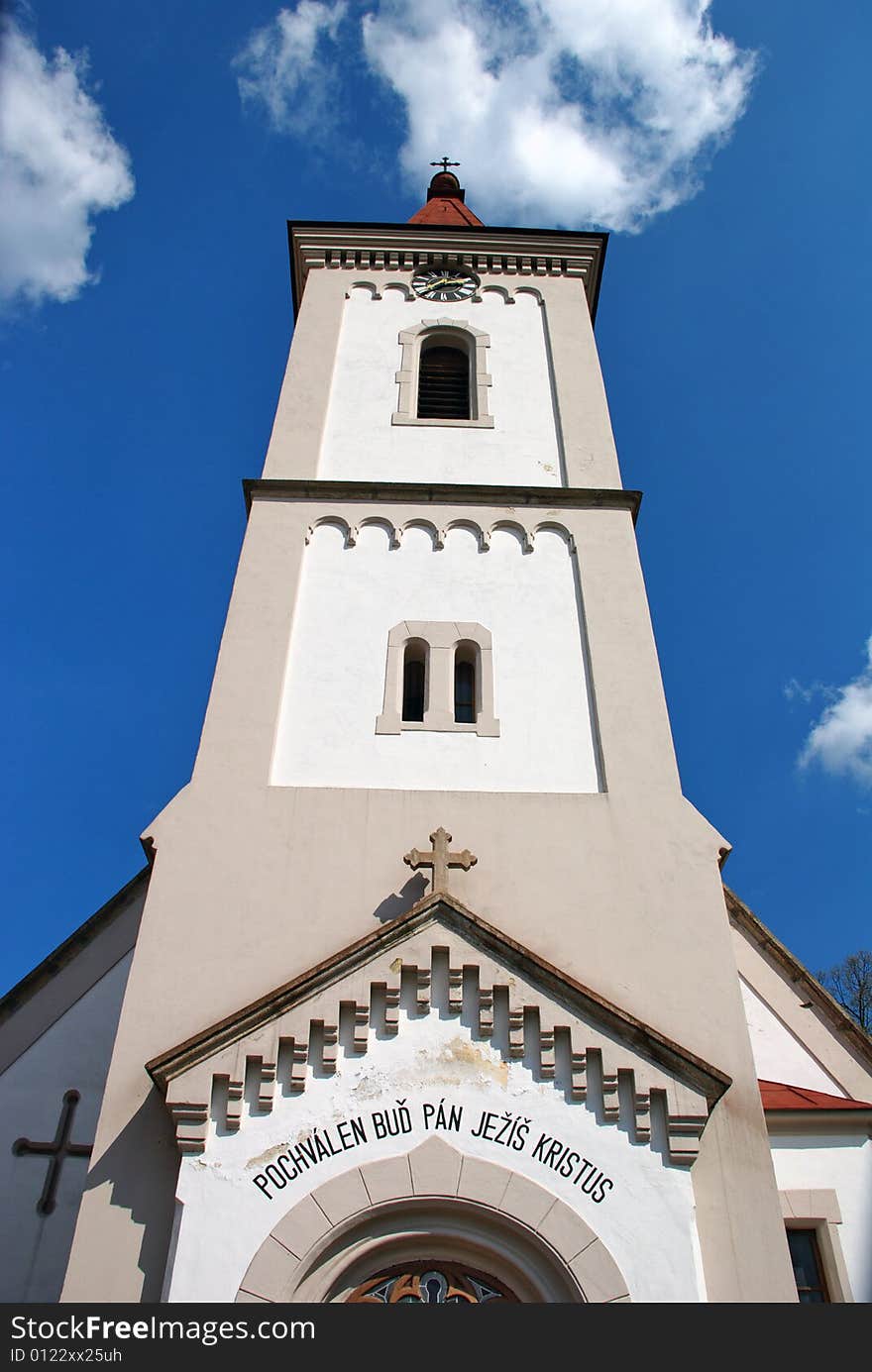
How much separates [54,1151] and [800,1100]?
20.2ft

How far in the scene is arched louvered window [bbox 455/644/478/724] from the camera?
10608 mm

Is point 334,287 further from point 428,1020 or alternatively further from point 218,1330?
point 218,1330

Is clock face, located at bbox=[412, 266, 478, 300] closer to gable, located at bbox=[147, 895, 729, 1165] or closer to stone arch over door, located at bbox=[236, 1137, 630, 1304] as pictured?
gable, located at bbox=[147, 895, 729, 1165]

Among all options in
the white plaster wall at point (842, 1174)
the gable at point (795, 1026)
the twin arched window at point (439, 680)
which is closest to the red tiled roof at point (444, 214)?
the twin arched window at point (439, 680)

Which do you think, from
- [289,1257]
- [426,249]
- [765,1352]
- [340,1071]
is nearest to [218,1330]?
[289,1257]

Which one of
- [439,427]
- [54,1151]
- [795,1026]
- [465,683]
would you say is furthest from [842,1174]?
[439,427]

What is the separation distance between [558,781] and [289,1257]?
14.5 ft

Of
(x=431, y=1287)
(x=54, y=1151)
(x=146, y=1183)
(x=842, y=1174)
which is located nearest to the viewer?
(x=431, y=1287)

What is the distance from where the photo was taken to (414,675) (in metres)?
11.1

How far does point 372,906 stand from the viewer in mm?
8766

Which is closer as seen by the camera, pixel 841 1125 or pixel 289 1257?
pixel 289 1257

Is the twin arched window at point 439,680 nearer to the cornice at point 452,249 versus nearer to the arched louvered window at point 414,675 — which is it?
the arched louvered window at point 414,675

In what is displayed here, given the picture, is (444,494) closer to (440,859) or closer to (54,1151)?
(440,859)

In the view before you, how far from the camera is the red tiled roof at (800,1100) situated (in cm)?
928
